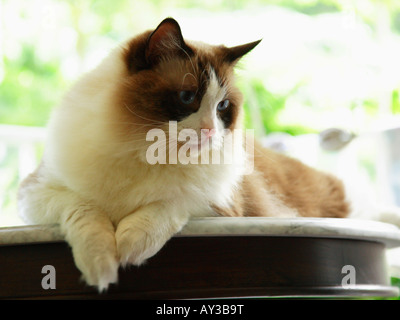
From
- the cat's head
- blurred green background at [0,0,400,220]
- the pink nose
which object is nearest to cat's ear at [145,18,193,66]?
the cat's head

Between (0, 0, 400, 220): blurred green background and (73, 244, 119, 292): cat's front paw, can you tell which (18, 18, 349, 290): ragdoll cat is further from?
(0, 0, 400, 220): blurred green background

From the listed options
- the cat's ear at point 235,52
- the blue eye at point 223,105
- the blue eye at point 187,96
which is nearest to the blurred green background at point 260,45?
the cat's ear at point 235,52

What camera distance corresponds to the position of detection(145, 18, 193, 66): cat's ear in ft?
4.06

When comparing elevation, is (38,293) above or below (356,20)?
below

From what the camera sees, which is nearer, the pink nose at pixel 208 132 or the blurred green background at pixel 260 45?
the pink nose at pixel 208 132

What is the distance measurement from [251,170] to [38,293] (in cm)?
81

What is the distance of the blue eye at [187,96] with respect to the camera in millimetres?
1205

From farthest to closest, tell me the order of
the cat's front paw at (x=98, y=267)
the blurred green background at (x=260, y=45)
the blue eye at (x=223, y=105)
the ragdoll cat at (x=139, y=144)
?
the blurred green background at (x=260, y=45)
the blue eye at (x=223, y=105)
the ragdoll cat at (x=139, y=144)
the cat's front paw at (x=98, y=267)

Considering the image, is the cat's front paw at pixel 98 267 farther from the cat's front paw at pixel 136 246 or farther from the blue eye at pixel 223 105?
the blue eye at pixel 223 105

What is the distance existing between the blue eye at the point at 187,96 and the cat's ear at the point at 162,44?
12cm

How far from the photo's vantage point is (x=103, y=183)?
1.22m

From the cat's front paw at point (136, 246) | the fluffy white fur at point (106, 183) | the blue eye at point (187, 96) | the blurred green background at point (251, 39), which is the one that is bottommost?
the cat's front paw at point (136, 246)

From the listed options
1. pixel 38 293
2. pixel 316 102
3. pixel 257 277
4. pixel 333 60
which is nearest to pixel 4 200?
pixel 38 293

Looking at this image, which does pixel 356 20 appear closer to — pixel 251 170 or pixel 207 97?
pixel 251 170
